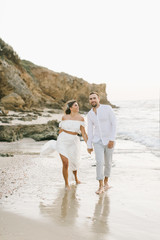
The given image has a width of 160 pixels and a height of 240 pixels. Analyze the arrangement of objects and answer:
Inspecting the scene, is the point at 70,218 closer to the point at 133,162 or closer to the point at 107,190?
the point at 107,190

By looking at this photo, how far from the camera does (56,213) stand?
10.6ft

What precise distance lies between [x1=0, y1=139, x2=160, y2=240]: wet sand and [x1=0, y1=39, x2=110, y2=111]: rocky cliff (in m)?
22.1

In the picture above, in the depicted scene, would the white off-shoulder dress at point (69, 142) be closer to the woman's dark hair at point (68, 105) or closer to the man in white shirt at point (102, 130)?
the woman's dark hair at point (68, 105)

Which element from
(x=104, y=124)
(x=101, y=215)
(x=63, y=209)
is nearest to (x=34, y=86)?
(x=104, y=124)

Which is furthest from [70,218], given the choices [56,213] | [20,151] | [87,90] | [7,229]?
[87,90]

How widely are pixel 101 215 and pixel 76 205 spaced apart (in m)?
0.47

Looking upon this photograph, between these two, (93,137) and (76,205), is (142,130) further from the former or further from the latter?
(76,205)

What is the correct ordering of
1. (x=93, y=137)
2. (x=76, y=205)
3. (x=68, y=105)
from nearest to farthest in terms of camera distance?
(x=76, y=205), (x=93, y=137), (x=68, y=105)

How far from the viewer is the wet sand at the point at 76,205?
2684mm

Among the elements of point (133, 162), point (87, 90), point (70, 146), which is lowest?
point (133, 162)

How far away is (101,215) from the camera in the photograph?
128 inches

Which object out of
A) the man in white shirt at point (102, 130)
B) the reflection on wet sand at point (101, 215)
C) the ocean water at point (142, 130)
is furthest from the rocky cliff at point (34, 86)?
the reflection on wet sand at point (101, 215)

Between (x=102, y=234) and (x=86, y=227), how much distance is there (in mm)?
220

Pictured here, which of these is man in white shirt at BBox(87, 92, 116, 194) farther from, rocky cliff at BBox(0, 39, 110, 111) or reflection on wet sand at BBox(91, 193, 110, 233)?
rocky cliff at BBox(0, 39, 110, 111)
